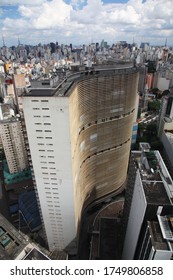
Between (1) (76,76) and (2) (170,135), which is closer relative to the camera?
(1) (76,76)

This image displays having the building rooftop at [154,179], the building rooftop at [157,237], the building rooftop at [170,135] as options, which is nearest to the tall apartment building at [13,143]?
the building rooftop at [154,179]

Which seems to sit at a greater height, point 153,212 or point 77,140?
point 77,140

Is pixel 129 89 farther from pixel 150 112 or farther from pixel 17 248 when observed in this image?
pixel 150 112

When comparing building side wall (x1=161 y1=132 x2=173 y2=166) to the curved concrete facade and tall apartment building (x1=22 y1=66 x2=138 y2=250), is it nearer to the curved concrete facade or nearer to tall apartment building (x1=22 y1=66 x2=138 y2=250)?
tall apartment building (x1=22 y1=66 x2=138 y2=250)

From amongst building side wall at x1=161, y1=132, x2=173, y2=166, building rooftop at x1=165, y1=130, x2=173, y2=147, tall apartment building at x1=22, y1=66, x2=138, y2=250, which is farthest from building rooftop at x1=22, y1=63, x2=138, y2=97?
building rooftop at x1=165, y1=130, x2=173, y2=147

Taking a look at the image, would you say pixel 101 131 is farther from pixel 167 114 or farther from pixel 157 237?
pixel 167 114

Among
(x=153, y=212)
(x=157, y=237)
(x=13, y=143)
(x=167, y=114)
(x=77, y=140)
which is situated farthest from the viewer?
(x=167, y=114)

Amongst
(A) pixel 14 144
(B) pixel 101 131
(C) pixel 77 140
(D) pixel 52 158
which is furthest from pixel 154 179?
(A) pixel 14 144

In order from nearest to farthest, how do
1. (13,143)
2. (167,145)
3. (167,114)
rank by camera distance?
(13,143)
(167,145)
(167,114)
